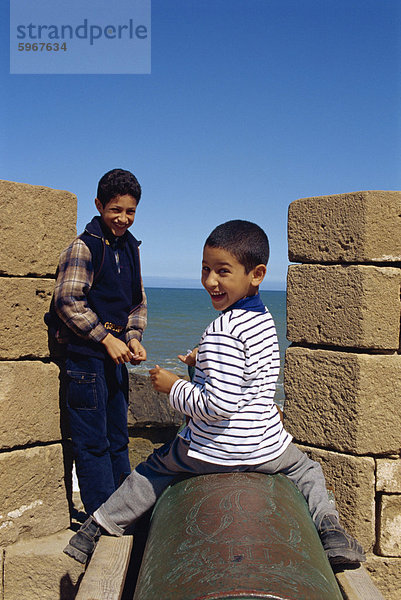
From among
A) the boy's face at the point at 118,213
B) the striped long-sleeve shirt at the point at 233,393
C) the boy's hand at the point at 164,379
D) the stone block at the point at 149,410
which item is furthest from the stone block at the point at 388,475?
the stone block at the point at 149,410

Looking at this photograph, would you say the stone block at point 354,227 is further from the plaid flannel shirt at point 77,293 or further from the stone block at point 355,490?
the plaid flannel shirt at point 77,293

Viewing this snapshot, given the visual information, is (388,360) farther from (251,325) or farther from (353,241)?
(251,325)

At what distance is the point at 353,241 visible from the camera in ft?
12.7

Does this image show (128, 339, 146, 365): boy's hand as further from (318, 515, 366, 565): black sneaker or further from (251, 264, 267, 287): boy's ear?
(318, 515, 366, 565): black sneaker

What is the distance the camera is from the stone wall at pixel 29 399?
3.65m

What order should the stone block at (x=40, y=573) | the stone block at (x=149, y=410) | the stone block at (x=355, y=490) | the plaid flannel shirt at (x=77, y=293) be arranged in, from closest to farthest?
the plaid flannel shirt at (x=77, y=293), the stone block at (x=40, y=573), the stone block at (x=355, y=490), the stone block at (x=149, y=410)

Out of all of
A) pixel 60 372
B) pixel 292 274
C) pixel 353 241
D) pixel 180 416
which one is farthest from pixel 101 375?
pixel 180 416

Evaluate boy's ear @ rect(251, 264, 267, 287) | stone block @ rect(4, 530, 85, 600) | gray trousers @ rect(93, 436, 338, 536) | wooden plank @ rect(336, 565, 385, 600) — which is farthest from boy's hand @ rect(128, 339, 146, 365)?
wooden plank @ rect(336, 565, 385, 600)

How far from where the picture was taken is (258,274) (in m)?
2.69

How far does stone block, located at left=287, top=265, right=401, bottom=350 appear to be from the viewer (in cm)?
384

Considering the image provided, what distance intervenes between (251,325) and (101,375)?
4.42 feet

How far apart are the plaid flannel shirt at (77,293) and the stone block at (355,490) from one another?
1838mm

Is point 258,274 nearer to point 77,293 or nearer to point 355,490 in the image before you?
point 77,293

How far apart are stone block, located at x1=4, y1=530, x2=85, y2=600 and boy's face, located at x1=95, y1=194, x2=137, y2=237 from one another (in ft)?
6.85
